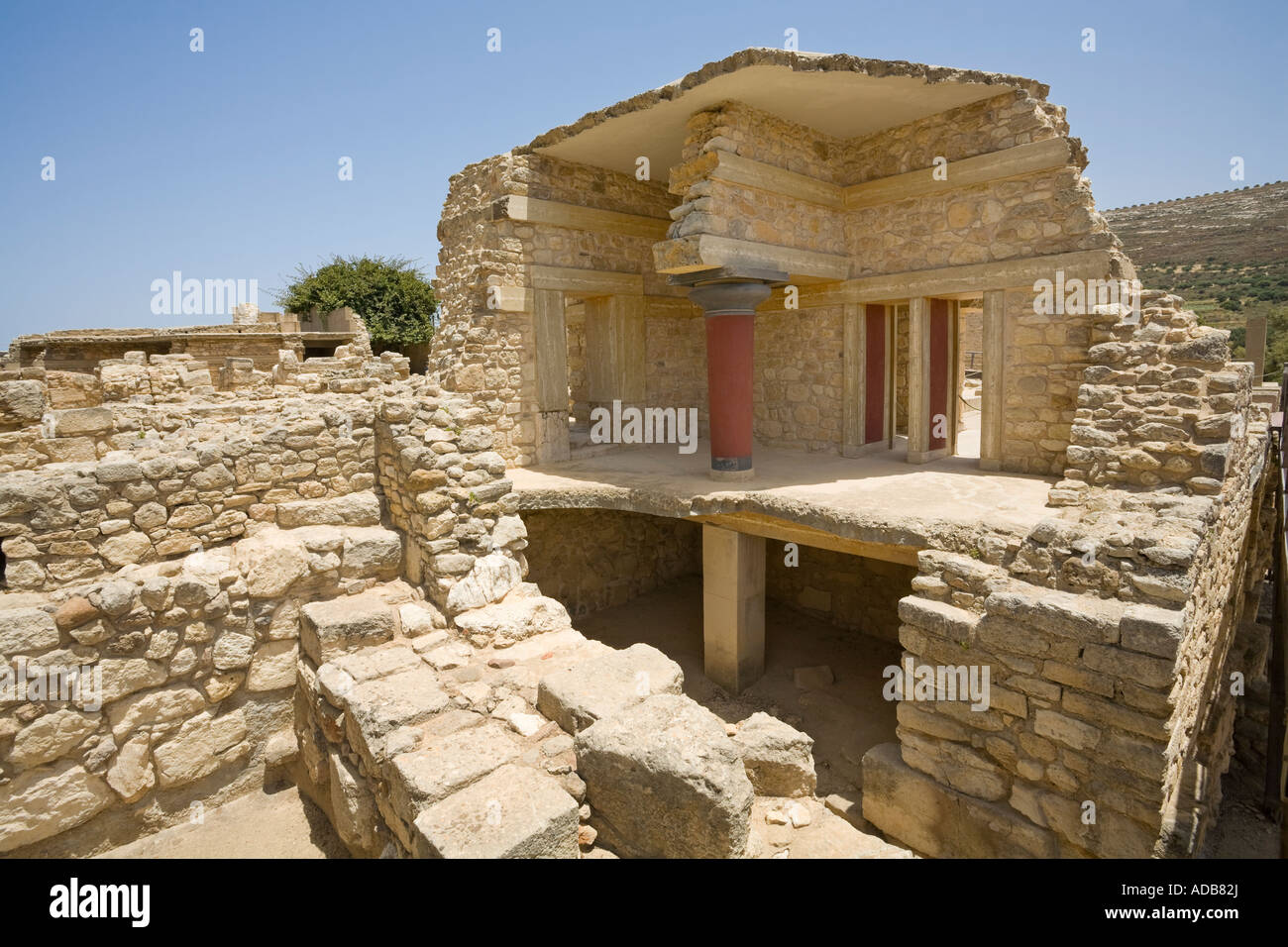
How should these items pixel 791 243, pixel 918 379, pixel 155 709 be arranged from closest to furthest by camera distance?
pixel 155 709, pixel 791 243, pixel 918 379

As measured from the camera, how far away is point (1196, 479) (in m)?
5.53

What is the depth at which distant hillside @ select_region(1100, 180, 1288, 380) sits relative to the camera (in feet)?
78.4

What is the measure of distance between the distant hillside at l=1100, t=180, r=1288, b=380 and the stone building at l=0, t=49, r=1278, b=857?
60.3 feet

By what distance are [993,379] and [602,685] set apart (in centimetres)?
653

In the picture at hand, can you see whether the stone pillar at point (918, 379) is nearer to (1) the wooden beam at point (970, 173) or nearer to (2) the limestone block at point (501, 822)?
(1) the wooden beam at point (970, 173)

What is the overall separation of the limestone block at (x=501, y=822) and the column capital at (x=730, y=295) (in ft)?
19.8

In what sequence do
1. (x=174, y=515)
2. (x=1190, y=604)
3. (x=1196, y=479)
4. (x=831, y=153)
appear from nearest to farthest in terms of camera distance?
(x=1190, y=604) → (x=174, y=515) → (x=1196, y=479) → (x=831, y=153)

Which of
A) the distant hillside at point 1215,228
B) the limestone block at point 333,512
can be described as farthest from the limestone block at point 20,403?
the distant hillside at point 1215,228

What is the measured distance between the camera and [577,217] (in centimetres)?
973

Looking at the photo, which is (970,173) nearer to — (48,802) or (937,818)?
(937,818)

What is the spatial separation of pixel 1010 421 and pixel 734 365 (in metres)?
3.29

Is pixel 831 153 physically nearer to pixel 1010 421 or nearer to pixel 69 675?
pixel 1010 421

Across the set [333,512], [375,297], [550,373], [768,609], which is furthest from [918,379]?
[375,297]
